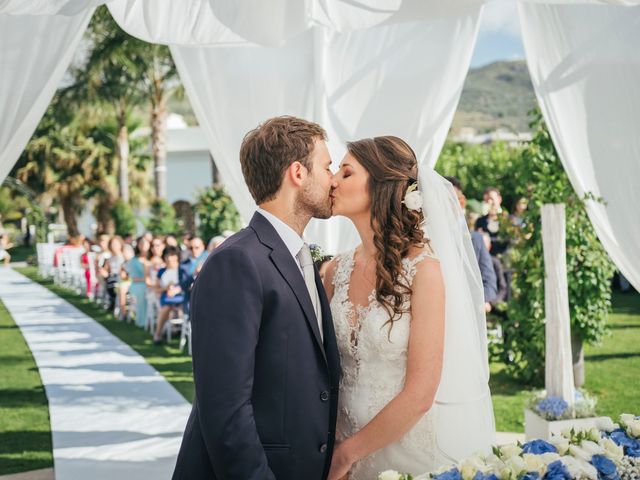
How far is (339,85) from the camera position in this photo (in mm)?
5277

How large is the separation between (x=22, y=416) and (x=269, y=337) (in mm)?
5964

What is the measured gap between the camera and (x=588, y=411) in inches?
225

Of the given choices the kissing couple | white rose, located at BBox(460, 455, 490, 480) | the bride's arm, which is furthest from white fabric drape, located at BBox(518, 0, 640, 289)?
white rose, located at BBox(460, 455, 490, 480)

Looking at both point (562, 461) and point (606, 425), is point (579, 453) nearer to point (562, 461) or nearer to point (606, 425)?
point (562, 461)

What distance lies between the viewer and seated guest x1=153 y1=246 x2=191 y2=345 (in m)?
11.7

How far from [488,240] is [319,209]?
20.4 feet

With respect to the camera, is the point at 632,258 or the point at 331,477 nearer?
the point at 331,477

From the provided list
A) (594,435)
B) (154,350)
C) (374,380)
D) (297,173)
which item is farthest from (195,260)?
(594,435)

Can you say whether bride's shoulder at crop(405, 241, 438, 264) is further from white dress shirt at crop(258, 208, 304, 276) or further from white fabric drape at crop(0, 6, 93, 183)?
white fabric drape at crop(0, 6, 93, 183)

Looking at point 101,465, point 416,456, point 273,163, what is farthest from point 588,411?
point 273,163

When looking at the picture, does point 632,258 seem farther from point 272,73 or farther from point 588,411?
point 272,73

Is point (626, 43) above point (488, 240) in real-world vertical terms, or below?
above

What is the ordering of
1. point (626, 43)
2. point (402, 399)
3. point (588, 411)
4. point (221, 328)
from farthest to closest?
point (588, 411)
point (626, 43)
point (402, 399)
point (221, 328)

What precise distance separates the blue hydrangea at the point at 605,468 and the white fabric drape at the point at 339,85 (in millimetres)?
3268
